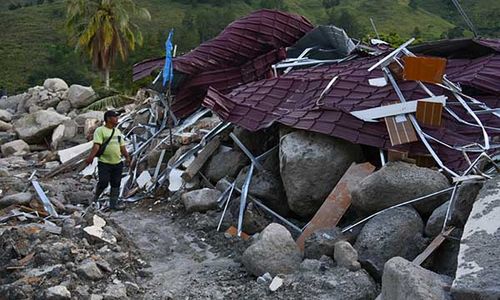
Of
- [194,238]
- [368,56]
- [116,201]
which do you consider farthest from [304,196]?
[368,56]

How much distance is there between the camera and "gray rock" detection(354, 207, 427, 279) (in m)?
5.60

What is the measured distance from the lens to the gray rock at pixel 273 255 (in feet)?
19.2

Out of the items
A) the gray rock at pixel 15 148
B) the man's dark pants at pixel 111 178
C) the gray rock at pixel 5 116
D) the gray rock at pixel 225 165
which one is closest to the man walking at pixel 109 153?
the man's dark pants at pixel 111 178

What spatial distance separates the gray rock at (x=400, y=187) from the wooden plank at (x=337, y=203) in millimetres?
415

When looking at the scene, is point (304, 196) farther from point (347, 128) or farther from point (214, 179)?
point (214, 179)

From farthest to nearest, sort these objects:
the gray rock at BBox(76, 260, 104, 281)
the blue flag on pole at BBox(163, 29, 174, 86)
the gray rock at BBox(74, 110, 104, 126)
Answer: the gray rock at BBox(74, 110, 104, 126) → the blue flag on pole at BBox(163, 29, 174, 86) → the gray rock at BBox(76, 260, 104, 281)

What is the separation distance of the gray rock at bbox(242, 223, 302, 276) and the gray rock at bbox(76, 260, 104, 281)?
1.38m

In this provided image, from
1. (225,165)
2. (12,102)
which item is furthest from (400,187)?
(12,102)

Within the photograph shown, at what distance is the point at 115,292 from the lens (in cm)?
555

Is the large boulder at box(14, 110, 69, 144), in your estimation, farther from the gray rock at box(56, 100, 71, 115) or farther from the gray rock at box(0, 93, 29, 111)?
the gray rock at box(0, 93, 29, 111)

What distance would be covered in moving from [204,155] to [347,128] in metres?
2.54

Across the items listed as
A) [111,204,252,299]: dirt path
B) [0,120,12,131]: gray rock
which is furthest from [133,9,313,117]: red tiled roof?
[0,120,12,131]: gray rock

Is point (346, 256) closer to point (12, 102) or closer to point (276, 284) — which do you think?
point (276, 284)

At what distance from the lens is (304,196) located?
7.18 m
